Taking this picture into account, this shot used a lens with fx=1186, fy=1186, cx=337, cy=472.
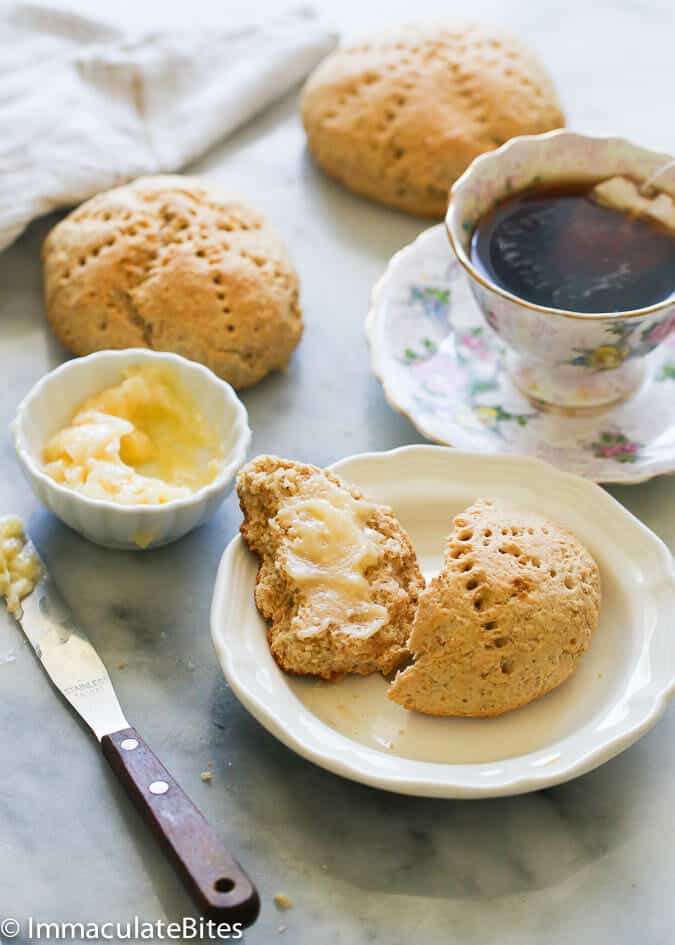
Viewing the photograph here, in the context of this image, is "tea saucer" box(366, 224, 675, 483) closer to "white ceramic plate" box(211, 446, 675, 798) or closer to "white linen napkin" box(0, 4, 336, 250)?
"white ceramic plate" box(211, 446, 675, 798)

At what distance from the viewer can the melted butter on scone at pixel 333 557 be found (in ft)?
4.53

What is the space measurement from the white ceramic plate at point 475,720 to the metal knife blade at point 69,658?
17 cm

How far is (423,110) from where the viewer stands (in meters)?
2.13

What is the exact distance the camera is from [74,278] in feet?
6.13

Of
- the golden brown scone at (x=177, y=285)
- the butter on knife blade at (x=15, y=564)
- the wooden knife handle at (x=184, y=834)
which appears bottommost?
the butter on knife blade at (x=15, y=564)

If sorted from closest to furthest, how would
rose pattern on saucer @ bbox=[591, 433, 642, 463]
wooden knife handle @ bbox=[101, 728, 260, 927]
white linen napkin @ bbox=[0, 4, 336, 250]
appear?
wooden knife handle @ bbox=[101, 728, 260, 927] < rose pattern on saucer @ bbox=[591, 433, 642, 463] < white linen napkin @ bbox=[0, 4, 336, 250]

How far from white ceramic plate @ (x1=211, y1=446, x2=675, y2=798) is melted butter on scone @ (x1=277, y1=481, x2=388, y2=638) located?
8 cm

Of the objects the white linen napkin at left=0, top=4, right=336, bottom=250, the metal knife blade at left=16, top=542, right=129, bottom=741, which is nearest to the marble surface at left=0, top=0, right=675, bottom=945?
the metal knife blade at left=16, top=542, right=129, bottom=741

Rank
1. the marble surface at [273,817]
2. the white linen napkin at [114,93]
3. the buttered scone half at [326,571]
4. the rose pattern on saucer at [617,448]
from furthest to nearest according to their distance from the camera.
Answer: the white linen napkin at [114,93], the rose pattern on saucer at [617,448], the buttered scone half at [326,571], the marble surface at [273,817]

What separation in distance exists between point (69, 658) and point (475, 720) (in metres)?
0.50

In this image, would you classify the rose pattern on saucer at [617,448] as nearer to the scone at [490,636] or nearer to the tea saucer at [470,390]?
the tea saucer at [470,390]

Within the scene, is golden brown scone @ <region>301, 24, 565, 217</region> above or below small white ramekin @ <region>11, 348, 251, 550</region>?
above

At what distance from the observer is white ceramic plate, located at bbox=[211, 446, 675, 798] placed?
128cm

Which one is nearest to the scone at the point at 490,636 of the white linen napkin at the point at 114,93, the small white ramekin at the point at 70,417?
the small white ramekin at the point at 70,417
